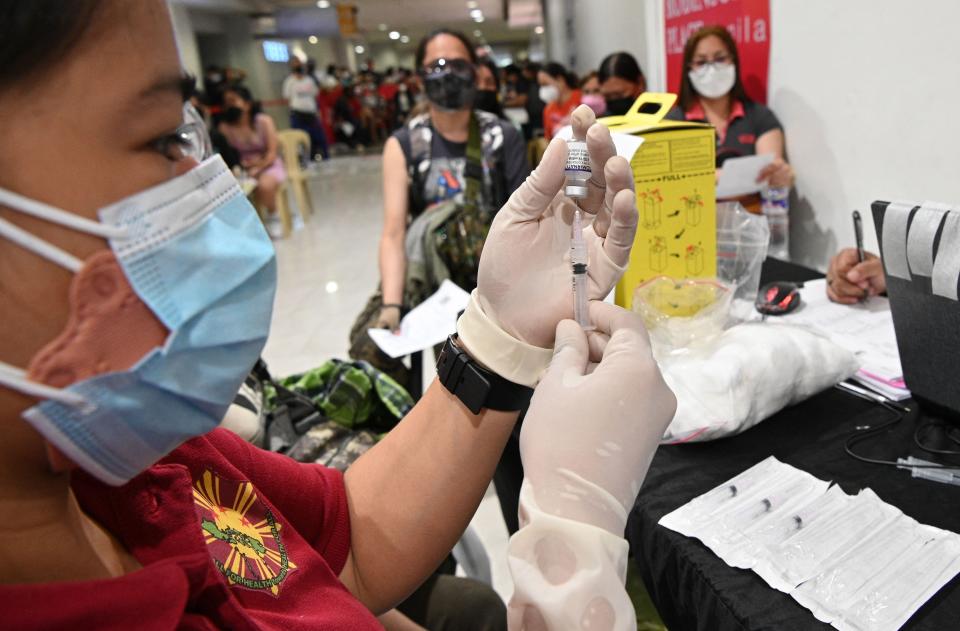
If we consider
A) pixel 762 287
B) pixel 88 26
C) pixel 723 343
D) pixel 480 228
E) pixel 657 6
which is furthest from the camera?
pixel 657 6

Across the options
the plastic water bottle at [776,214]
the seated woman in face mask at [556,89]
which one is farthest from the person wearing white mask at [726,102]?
the seated woman in face mask at [556,89]

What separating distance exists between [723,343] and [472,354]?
1.49 feet

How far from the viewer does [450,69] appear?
2.10 meters

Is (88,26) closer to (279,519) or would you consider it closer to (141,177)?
(141,177)

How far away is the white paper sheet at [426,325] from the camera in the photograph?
5.38ft

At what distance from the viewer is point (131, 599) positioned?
1.59 feet

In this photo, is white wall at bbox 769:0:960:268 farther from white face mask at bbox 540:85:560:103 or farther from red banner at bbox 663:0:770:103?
white face mask at bbox 540:85:560:103

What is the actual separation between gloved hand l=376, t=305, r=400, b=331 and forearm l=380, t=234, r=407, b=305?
5 cm

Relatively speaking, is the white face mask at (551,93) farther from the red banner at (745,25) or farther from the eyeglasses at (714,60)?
the eyeglasses at (714,60)

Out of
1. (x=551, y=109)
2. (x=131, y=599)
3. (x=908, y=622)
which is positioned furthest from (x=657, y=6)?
(x=131, y=599)

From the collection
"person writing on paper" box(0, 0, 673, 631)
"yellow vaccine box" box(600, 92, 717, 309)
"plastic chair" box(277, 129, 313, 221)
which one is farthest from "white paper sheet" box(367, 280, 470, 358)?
"plastic chair" box(277, 129, 313, 221)

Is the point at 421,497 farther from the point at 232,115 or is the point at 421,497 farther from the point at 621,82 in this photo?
the point at 232,115

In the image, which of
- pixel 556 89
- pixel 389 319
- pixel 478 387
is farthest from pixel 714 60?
pixel 556 89

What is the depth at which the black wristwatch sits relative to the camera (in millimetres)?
792
